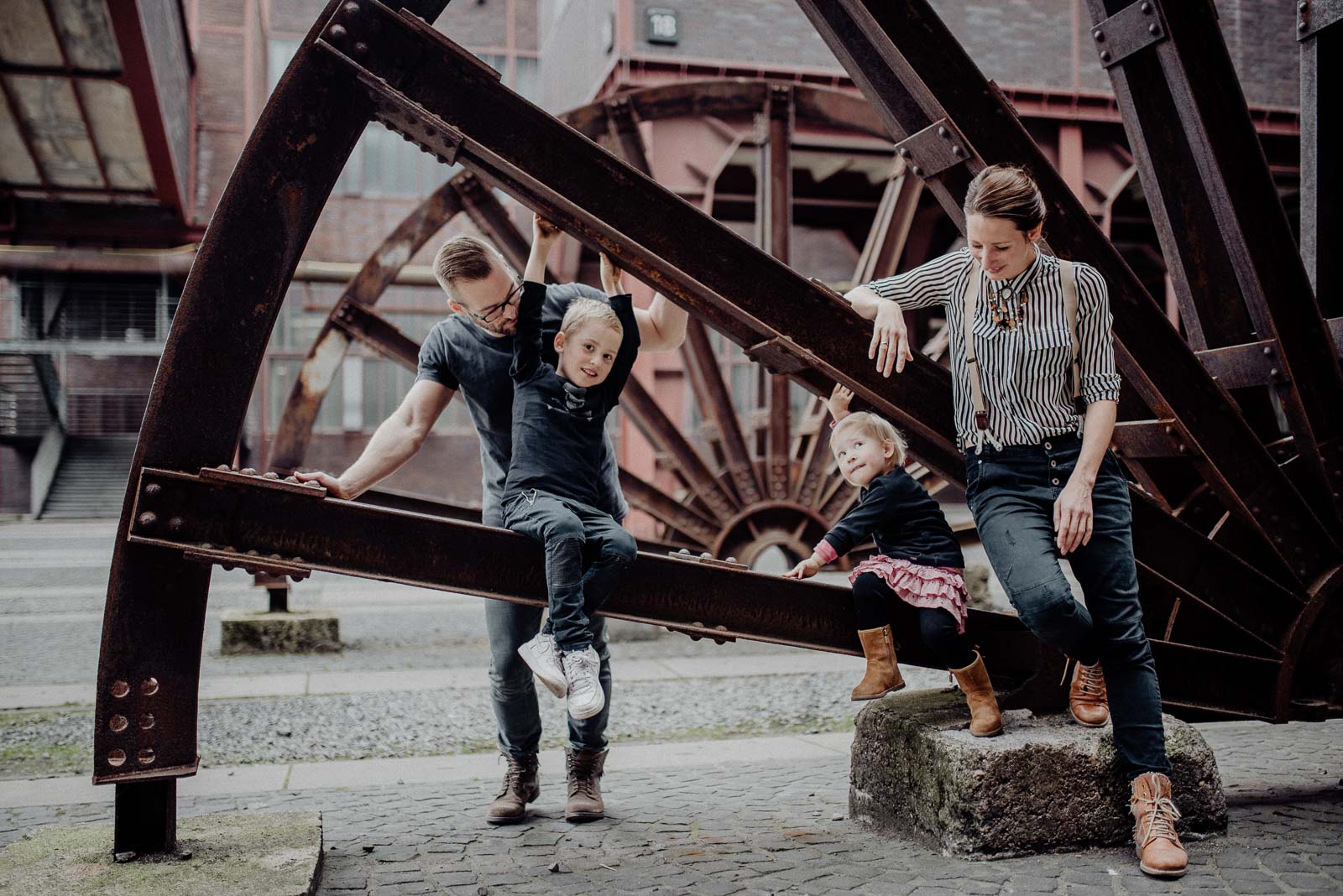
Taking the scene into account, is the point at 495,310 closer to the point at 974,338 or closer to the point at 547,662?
the point at 547,662

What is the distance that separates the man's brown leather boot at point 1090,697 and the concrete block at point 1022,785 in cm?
4

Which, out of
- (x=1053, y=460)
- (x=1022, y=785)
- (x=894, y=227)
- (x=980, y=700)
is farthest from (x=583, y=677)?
(x=894, y=227)

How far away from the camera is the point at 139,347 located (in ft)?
72.9

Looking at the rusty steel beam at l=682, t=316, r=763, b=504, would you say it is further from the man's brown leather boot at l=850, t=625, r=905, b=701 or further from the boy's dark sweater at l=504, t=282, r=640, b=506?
the man's brown leather boot at l=850, t=625, r=905, b=701

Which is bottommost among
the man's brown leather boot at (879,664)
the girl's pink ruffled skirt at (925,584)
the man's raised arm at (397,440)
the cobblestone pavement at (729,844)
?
the cobblestone pavement at (729,844)

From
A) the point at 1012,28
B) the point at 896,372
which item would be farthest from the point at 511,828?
the point at 1012,28

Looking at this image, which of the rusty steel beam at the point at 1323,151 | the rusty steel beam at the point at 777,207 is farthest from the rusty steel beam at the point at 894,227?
the rusty steel beam at the point at 1323,151

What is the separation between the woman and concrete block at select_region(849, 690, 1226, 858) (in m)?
0.12

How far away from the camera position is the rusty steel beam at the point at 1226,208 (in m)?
3.66

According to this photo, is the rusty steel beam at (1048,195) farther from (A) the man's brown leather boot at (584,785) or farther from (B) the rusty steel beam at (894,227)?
(B) the rusty steel beam at (894,227)

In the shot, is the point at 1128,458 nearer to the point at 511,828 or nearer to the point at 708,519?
the point at 511,828

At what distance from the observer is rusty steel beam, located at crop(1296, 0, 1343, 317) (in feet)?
14.1

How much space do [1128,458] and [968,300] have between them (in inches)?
39.7

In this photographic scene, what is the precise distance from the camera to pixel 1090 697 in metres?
3.28
